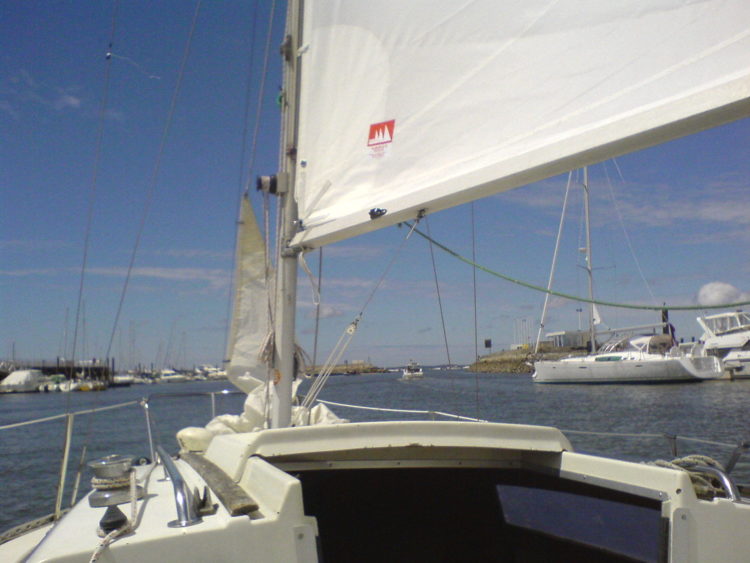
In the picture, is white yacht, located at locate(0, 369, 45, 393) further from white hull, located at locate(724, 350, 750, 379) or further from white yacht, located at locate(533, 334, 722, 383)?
white hull, located at locate(724, 350, 750, 379)

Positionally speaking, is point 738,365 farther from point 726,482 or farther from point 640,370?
point 726,482

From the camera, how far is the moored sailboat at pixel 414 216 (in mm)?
2451

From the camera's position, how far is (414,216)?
12.5ft

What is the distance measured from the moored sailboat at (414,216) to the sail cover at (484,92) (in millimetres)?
10

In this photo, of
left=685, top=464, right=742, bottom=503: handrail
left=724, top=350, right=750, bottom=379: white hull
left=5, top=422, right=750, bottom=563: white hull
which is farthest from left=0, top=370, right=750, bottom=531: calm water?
left=724, top=350, right=750, bottom=379: white hull

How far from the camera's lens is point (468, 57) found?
3.68 meters

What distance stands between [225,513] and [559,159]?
7.08 feet

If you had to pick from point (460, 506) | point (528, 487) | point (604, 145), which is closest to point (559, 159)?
point (604, 145)

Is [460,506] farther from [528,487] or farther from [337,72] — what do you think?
[337,72]

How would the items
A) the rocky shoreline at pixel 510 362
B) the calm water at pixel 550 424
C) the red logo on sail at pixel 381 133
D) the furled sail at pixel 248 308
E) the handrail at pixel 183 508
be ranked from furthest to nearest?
the rocky shoreline at pixel 510 362
the calm water at pixel 550 424
the furled sail at pixel 248 308
the red logo on sail at pixel 381 133
the handrail at pixel 183 508

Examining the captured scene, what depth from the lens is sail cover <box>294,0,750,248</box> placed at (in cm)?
280

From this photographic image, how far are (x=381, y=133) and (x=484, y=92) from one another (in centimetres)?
77

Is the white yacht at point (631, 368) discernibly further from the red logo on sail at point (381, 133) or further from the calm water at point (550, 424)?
the red logo on sail at point (381, 133)

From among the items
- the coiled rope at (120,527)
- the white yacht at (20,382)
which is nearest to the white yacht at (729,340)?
the coiled rope at (120,527)
